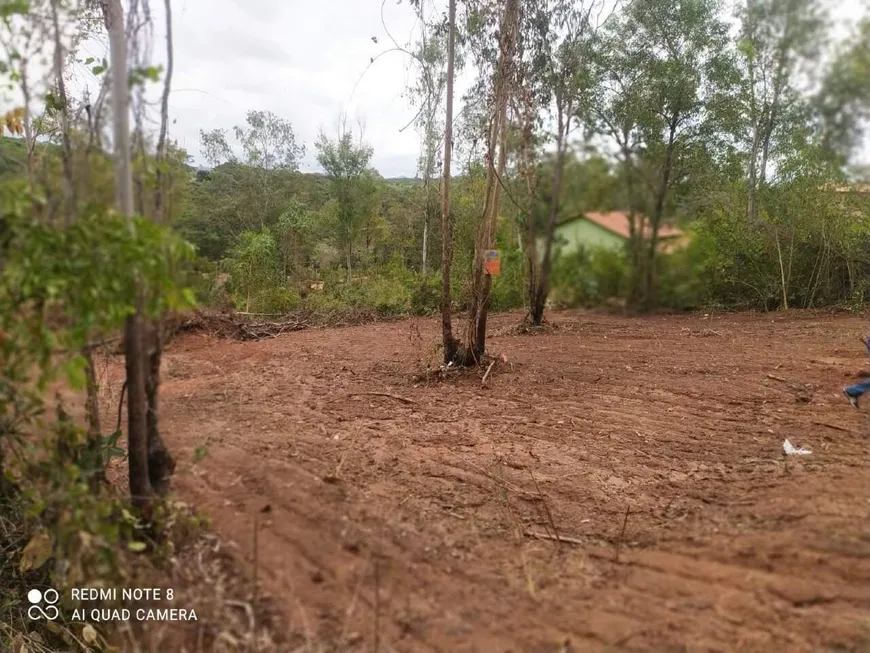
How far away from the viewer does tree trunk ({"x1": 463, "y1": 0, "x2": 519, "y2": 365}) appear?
6004mm

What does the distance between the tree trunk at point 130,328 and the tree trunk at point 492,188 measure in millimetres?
4247

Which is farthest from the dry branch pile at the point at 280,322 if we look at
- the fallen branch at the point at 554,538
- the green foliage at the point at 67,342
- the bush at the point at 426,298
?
the fallen branch at the point at 554,538

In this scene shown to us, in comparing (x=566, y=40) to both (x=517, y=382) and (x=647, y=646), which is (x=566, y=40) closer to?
(x=517, y=382)

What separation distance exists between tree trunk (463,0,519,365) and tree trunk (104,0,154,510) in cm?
425

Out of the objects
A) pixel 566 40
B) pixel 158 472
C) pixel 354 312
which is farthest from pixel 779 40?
pixel 354 312

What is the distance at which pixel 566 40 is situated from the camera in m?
7.40

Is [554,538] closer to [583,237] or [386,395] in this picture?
[583,237]

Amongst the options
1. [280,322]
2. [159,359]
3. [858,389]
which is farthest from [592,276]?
[280,322]

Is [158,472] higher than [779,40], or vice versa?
[779,40]

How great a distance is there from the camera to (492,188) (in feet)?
20.1

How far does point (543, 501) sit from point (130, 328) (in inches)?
102

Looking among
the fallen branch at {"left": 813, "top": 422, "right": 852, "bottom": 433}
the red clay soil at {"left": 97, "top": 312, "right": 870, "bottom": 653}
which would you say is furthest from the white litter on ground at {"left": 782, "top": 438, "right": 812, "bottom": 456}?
the fallen branch at {"left": 813, "top": 422, "right": 852, "bottom": 433}

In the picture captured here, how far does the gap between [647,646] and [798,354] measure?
19.8 ft

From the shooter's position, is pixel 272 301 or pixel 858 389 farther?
pixel 272 301
